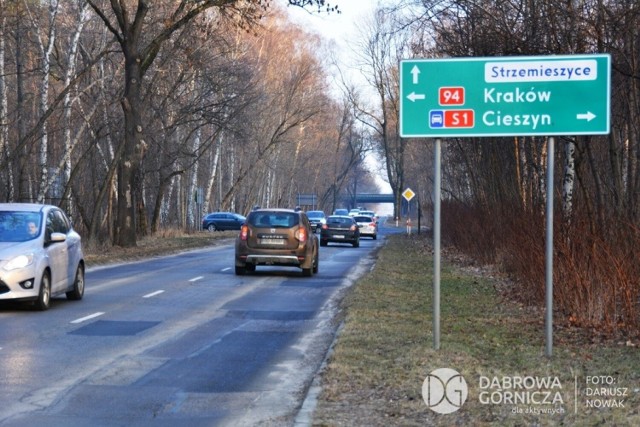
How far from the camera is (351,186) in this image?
159 meters

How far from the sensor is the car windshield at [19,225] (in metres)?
16.4

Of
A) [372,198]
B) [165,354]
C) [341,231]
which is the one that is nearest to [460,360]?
[165,354]

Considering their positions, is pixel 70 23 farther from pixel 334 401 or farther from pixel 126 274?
pixel 334 401

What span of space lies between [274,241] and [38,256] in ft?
31.9

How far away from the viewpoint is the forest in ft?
53.3

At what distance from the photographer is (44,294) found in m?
16.1

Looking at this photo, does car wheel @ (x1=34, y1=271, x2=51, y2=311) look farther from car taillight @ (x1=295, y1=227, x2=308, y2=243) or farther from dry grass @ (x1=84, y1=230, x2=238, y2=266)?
dry grass @ (x1=84, y1=230, x2=238, y2=266)

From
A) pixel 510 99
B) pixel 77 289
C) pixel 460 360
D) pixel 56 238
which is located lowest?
pixel 460 360

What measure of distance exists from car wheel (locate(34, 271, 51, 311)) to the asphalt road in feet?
0.79

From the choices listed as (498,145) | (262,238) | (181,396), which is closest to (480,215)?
(498,145)

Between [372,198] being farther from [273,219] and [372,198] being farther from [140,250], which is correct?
[273,219]

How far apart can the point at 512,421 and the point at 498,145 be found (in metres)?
23.1

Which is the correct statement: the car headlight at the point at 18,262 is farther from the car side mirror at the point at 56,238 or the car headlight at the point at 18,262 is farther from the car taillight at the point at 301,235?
the car taillight at the point at 301,235

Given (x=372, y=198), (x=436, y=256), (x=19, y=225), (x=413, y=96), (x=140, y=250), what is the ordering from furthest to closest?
(x=372, y=198)
(x=140, y=250)
(x=19, y=225)
(x=436, y=256)
(x=413, y=96)
